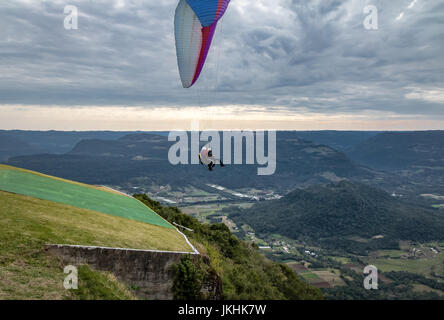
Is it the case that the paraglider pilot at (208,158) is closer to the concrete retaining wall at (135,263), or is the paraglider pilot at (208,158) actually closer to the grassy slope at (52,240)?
the grassy slope at (52,240)

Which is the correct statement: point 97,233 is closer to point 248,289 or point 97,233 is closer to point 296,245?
point 248,289

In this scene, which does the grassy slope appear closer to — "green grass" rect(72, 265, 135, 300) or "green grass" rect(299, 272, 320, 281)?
"green grass" rect(72, 265, 135, 300)

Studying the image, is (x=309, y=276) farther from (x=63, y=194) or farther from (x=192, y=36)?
(x=192, y=36)

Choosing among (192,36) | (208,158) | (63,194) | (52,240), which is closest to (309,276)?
(208,158)
